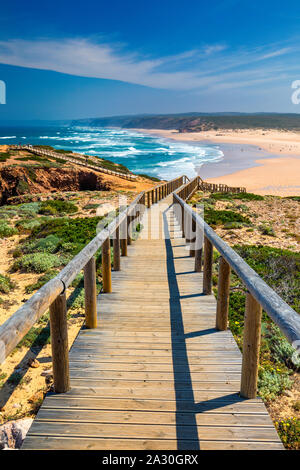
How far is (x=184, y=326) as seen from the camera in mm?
4035

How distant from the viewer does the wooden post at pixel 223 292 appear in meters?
3.60

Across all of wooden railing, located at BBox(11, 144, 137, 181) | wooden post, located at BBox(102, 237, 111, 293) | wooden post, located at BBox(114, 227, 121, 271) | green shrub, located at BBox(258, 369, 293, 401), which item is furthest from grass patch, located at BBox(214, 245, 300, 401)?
wooden railing, located at BBox(11, 144, 137, 181)

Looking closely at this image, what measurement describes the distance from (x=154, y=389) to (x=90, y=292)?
131cm

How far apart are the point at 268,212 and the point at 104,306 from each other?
1432cm

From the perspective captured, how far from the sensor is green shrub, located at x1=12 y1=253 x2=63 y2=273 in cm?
753

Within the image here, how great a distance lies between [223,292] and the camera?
12.0 feet

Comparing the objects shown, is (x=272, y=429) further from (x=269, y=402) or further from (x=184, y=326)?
(x=184, y=326)

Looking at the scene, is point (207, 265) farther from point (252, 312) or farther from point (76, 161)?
point (76, 161)

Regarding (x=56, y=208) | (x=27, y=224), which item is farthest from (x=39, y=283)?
(x=56, y=208)

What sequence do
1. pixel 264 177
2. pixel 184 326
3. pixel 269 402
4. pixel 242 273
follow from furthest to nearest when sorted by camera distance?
pixel 264 177 < pixel 184 326 < pixel 269 402 < pixel 242 273

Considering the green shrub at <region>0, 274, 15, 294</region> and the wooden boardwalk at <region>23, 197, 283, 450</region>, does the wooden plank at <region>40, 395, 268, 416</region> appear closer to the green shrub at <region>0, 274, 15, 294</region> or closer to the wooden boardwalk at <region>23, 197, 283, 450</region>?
the wooden boardwalk at <region>23, 197, 283, 450</region>

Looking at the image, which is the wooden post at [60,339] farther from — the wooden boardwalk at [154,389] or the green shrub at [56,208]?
the green shrub at [56,208]

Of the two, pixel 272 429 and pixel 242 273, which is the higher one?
pixel 242 273
